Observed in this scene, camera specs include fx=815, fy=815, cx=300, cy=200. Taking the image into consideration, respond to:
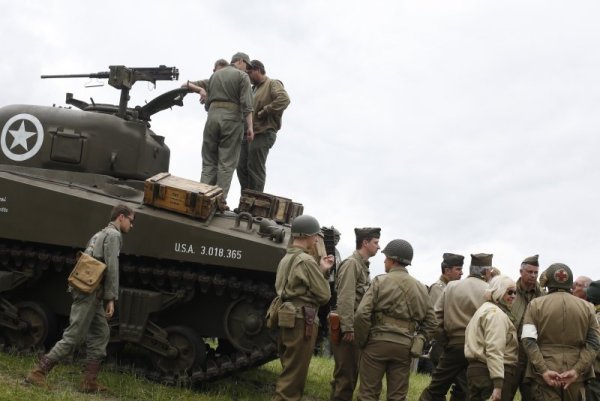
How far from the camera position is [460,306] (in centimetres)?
896

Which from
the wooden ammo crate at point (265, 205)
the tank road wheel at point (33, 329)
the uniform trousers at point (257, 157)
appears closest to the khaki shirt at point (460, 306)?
the wooden ammo crate at point (265, 205)

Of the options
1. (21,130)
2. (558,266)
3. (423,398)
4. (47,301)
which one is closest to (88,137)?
(21,130)

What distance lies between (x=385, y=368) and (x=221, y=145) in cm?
473

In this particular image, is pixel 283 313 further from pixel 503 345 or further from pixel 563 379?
pixel 563 379

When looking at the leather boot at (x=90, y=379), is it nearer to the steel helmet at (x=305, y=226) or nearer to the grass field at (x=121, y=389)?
the grass field at (x=121, y=389)

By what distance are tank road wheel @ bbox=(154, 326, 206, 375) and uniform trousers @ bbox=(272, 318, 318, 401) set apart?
77.3 inches

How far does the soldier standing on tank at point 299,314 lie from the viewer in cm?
779

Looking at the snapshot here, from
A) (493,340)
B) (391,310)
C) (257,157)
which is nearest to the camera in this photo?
(493,340)

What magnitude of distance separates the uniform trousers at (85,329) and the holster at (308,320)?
87.6 inches

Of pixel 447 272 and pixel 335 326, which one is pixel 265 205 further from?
pixel 335 326

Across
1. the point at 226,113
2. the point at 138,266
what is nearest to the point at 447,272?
the point at 226,113

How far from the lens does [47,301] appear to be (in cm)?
1019

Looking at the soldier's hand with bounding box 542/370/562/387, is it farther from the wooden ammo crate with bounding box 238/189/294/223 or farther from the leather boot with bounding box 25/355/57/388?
the leather boot with bounding box 25/355/57/388

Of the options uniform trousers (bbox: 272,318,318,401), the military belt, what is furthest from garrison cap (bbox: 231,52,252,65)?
uniform trousers (bbox: 272,318,318,401)
